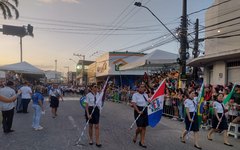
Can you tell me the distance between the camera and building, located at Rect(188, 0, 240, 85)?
653 inches

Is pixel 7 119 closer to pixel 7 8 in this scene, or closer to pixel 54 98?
pixel 54 98

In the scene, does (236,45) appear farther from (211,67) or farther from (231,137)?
(231,137)

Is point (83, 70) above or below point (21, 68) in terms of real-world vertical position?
above

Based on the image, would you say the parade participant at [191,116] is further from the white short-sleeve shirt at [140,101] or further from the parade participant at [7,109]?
the parade participant at [7,109]

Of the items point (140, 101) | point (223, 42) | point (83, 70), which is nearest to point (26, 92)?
point (140, 101)

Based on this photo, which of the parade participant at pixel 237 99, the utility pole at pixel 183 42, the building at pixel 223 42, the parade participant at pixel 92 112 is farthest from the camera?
the utility pole at pixel 183 42

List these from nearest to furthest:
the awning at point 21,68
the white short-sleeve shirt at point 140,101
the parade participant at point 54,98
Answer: the white short-sleeve shirt at point 140,101 → the parade participant at point 54,98 → the awning at point 21,68

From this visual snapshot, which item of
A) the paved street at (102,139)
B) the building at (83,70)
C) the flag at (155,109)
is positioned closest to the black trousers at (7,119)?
the paved street at (102,139)

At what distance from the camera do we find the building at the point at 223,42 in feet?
54.4

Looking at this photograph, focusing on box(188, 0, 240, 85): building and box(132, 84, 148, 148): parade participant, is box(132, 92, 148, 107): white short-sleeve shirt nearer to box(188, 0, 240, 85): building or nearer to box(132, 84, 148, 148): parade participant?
box(132, 84, 148, 148): parade participant

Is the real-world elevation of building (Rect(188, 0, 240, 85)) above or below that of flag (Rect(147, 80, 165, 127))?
above

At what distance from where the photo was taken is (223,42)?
57.6 ft

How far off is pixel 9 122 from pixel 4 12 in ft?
62.8

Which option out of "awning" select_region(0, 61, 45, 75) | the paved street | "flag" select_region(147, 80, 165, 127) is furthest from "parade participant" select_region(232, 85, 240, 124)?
"awning" select_region(0, 61, 45, 75)
